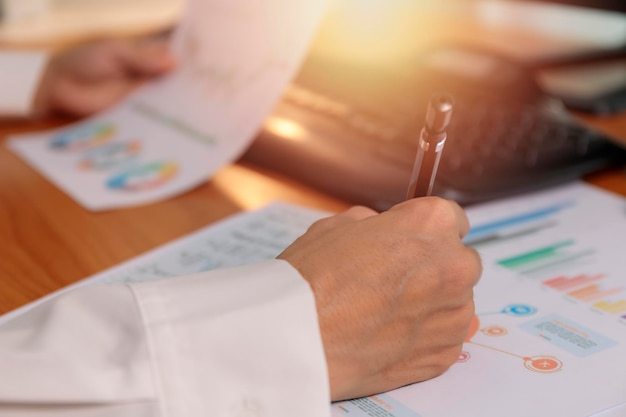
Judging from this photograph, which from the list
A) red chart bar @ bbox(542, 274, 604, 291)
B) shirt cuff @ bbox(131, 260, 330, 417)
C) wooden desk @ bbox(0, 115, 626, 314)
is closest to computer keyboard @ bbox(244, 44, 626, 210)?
wooden desk @ bbox(0, 115, 626, 314)

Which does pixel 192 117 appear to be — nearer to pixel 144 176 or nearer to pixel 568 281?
pixel 144 176

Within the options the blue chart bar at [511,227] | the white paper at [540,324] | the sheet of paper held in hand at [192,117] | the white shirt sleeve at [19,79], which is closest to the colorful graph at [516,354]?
the white paper at [540,324]

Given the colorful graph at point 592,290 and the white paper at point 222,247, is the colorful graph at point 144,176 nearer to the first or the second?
the white paper at point 222,247

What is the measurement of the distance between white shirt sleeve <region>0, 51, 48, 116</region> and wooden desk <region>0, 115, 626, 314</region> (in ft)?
0.52

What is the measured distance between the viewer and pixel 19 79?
983 mm

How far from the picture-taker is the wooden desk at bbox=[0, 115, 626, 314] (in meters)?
0.59

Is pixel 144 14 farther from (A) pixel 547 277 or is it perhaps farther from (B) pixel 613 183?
(A) pixel 547 277

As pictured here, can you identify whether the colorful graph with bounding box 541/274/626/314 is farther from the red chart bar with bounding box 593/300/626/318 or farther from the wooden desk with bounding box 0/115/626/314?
the wooden desk with bounding box 0/115/626/314

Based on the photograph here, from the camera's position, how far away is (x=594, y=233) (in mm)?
632

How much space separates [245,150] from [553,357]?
42 centimetres

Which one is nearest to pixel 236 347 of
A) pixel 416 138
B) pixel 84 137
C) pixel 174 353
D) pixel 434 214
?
pixel 174 353

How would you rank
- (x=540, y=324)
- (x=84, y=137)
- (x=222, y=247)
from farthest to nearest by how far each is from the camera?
(x=84, y=137) < (x=222, y=247) < (x=540, y=324)

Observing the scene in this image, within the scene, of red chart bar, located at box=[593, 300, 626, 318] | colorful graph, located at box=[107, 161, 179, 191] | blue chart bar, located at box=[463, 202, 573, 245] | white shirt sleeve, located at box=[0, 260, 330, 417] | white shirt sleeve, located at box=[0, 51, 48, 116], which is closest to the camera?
white shirt sleeve, located at box=[0, 260, 330, 417]

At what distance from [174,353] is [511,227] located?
35 cm
